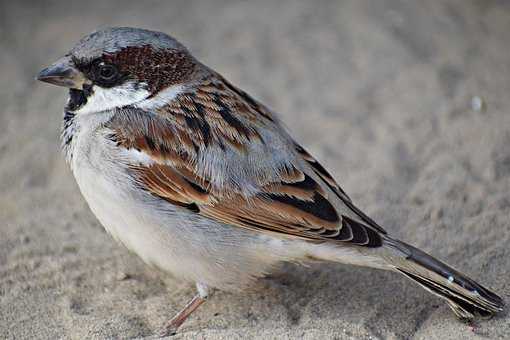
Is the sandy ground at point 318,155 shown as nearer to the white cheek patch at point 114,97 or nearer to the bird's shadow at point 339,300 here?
the bird's shadow at point 339,300

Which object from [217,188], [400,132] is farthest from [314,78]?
[217,188]

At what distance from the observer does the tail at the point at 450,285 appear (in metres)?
4.76

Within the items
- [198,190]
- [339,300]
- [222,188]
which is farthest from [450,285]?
[198,190]

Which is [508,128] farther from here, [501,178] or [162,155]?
[162,155]

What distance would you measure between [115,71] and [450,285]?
260cm

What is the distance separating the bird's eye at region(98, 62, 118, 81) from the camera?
5107mm

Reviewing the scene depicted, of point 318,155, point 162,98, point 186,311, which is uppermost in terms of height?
point 162,98

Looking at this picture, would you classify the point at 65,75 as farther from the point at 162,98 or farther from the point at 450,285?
the point at 450,285

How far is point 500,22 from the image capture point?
844 centimetres

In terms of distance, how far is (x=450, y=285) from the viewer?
15.6 feet

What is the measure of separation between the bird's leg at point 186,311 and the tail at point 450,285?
1.31m

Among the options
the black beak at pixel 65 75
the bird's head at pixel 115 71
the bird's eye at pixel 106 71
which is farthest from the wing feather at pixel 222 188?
the black beak at pixel 65 75

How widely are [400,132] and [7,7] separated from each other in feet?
15.9

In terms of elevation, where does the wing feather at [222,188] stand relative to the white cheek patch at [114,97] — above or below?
below
